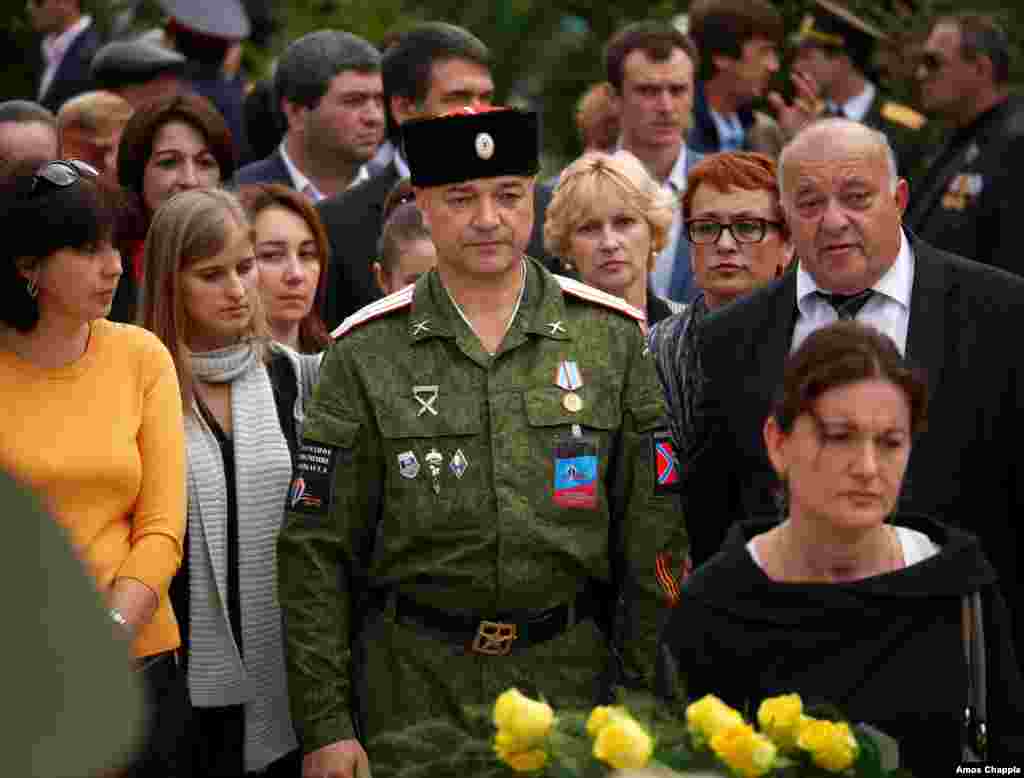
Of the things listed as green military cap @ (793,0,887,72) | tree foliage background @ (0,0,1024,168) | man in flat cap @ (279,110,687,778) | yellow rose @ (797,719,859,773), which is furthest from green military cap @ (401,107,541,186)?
tree foliage background @ (0,0,1024,168)

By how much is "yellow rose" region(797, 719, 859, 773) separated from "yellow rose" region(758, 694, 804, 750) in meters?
0.01

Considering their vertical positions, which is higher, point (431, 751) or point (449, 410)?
point (449, 410)

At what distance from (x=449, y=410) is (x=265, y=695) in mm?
1102

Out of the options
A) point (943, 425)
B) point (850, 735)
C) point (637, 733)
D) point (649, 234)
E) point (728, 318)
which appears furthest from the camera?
point (649, 234)

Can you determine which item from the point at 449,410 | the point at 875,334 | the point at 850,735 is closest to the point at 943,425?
the point at 875,334

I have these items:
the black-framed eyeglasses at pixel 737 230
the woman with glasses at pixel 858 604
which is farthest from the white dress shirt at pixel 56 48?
the woman with glasses at pixel 858 604

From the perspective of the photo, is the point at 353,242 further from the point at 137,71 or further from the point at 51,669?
the point at 51,669

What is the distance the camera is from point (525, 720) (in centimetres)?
238

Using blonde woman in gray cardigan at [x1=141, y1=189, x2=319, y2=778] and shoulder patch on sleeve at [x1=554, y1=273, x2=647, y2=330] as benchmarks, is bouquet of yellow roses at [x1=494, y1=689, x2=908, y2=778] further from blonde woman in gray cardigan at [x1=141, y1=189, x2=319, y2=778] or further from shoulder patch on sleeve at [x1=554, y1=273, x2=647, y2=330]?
blonde woman in gray cardigan at [x1=141, y1=189, x2=319, y2=778]

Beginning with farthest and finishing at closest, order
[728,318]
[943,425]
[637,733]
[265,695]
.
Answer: [265,695], [728,318], [943,425], [637,733]

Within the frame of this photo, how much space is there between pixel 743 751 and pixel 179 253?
3054 millimetres

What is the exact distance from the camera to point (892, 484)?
10.2 ft

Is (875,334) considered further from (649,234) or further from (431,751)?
(649,234)

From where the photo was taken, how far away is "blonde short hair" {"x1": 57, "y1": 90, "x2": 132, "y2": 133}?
758 cm
